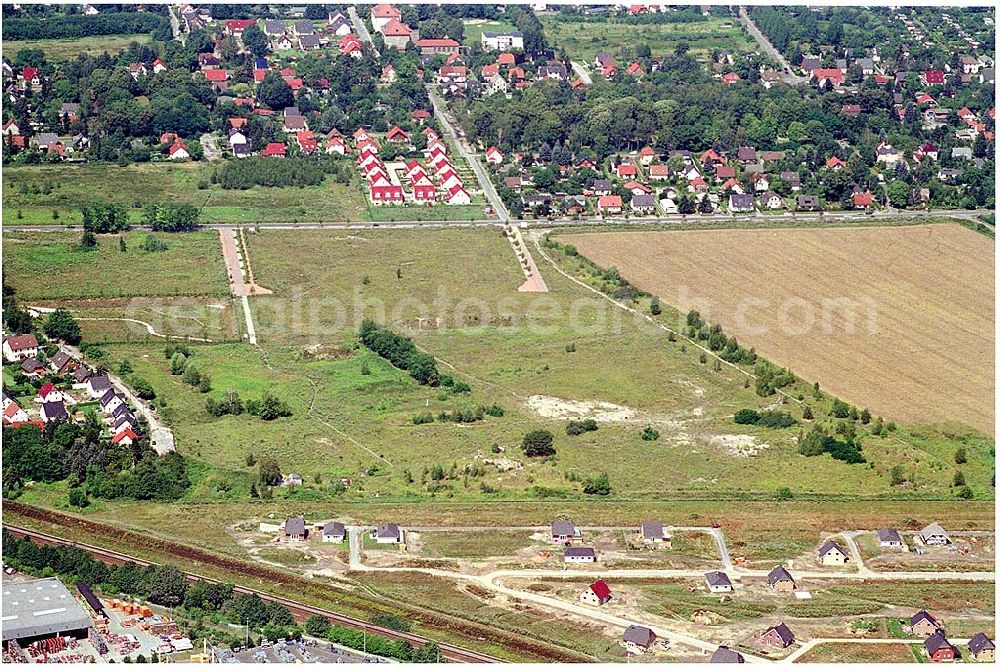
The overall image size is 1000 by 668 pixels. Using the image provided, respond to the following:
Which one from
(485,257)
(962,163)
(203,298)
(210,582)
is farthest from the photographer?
(962,163)

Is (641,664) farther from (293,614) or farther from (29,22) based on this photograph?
(29,22)

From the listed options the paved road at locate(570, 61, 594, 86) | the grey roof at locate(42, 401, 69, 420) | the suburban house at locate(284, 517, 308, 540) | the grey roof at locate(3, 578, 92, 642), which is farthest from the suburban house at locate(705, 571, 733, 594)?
the paved road at locate(570, 61, 594, 86)

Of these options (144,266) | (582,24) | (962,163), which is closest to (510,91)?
(582,24)

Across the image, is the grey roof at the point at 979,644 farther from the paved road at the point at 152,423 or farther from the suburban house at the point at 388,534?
the paved road at the point at 152,423

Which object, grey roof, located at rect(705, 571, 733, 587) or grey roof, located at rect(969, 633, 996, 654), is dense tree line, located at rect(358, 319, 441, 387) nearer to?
grey roof, located at rect(705, 571, 733, 587)

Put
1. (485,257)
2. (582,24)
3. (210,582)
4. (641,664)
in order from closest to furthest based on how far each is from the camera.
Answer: (641,664) < (210,582) < (485,257) < (582,24)

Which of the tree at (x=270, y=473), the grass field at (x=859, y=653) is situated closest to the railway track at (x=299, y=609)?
the tree at (x=270, y=473)
